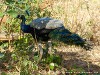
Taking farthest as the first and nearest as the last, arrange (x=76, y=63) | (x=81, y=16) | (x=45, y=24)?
(x=81, y=16), (x=76, y=63), (x=45, y=24)

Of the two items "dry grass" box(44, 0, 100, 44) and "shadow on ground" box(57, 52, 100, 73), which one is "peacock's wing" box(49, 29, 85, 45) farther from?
"dry grass" box(44, 0, 100, 44)

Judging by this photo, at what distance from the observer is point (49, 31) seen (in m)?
4.08

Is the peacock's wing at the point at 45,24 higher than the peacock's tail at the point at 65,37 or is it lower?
higher

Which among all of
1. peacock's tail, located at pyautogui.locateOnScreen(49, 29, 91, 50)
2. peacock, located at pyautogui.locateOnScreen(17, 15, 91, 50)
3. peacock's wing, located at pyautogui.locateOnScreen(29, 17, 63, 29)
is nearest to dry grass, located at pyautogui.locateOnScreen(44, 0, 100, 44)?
peacock's tail, located at pyautogui.locateOnScreen(49, 29, 91, 50)

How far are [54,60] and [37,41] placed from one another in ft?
1.36

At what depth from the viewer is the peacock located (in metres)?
4.04

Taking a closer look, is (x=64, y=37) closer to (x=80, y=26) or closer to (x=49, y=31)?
(x=49, y=31)

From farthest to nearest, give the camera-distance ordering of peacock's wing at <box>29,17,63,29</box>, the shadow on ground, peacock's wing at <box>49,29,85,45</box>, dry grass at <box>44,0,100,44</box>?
dry grass at <box>44,0,100,44</box> → peacock's wing at <box>49,29,85,45</box> → peacock's wing at <box>29,17,63,29</box> → the shadow on ground

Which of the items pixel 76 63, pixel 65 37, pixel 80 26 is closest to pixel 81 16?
pixel 80 26

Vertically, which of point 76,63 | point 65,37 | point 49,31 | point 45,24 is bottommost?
point 76,63

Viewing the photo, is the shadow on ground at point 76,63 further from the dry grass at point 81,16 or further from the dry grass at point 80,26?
the dry grass at point 81,16

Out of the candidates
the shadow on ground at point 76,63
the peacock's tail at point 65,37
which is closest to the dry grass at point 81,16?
the shadow on ground at point 76,63

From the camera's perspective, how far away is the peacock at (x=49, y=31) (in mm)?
4043

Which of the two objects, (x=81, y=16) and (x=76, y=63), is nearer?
(x=76, y=63)
